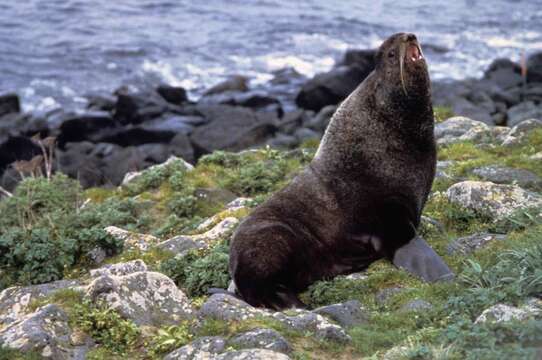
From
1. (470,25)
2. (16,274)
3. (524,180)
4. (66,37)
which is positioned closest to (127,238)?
(16,274)

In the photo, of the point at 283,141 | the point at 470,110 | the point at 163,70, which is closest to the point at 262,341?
the point at 283,141

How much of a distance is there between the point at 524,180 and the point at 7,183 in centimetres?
1315

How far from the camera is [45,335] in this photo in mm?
6227

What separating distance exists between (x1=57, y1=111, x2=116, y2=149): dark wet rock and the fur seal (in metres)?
17.1

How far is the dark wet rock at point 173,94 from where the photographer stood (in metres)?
28.2

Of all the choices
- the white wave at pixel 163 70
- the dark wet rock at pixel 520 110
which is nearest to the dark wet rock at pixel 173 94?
the white wave at pixel 163 70

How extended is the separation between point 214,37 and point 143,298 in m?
30.7

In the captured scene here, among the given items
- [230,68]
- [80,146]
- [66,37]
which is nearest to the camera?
[80,146]

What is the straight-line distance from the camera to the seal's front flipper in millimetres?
7422

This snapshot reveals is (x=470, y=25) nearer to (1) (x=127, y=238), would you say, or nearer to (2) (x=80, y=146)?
(2) (x=80, y=146)

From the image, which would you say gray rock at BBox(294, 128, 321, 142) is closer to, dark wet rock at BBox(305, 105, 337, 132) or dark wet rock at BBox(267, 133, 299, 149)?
dark wet rock at BBox(267, 133, 299, 149)

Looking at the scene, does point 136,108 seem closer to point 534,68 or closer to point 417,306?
point 534,68

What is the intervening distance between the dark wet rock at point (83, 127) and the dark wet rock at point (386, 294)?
18.1m

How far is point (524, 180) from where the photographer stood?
9.67 metres
